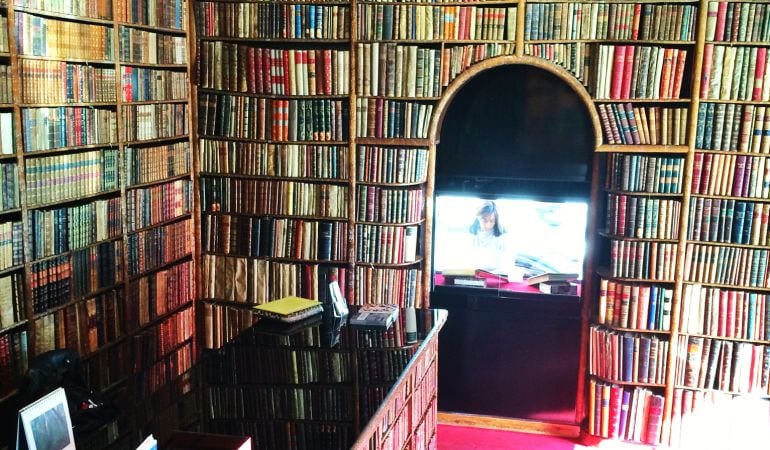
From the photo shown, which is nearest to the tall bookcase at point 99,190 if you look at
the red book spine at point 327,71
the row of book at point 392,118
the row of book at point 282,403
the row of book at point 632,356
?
the row of book at point 282,403

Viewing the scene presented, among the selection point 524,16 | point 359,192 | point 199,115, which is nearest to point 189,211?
point 199,115

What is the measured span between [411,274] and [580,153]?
1.37 metres

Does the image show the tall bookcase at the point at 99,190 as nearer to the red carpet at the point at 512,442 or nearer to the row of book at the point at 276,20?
the row of book at the point at 276,20

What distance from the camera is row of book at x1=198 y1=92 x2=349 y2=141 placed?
4984 millimetres

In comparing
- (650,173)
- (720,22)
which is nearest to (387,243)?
(650,173)

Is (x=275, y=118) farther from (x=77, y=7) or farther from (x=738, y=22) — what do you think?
(x=738, y=22)

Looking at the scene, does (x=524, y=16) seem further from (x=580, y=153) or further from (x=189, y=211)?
(x=189, y=211)

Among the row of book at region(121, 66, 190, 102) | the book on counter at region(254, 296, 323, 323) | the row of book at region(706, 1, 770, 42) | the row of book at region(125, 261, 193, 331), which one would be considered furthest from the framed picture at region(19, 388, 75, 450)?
the row of book at region(706, 1, 770, 42)

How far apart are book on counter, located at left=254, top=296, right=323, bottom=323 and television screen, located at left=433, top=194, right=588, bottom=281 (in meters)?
1.54

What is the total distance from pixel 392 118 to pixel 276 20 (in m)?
0.98

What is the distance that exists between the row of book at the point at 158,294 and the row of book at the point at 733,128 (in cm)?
344

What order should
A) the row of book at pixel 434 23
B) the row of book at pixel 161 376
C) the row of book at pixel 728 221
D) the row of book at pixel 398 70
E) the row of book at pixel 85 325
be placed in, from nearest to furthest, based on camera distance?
the row of book at pixel 161 376 < the row of book at pixel 85 325 < the row of book at pixel 728 221 < the row of book at pixel 434 23 < the row of book at pixel 398 70

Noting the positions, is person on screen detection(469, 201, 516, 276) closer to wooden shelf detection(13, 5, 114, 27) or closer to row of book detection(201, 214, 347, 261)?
row of book detection(201, 214, 347, 261)

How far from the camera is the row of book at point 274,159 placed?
198 inches
